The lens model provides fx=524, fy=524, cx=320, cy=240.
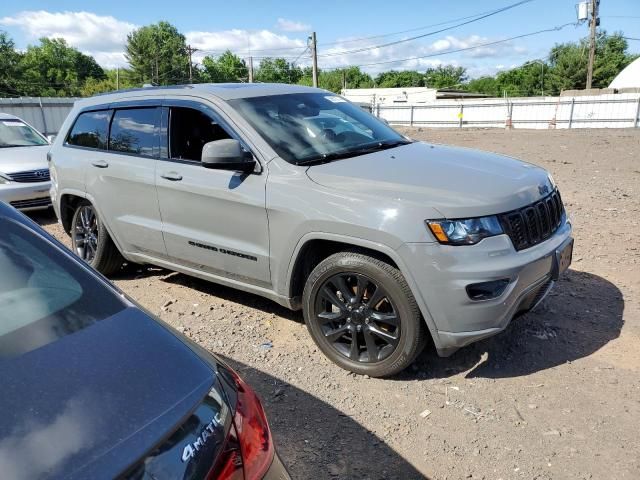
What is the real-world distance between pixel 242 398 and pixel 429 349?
2.38 metres

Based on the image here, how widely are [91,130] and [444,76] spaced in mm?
111809

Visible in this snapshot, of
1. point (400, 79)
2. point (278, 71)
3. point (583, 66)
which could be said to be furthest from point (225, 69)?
point (583, 66)

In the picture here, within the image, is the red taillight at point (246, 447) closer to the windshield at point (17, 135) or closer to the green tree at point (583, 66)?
the windshield at point (17, 135)

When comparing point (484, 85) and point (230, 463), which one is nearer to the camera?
point (230, 463)

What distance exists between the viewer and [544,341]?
12.4 feet

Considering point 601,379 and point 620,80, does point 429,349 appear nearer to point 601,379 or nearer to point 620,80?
point 601,379

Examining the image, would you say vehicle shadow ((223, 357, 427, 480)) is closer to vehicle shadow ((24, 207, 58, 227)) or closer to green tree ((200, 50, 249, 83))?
vehicle shadow ((24, 207, 58, 227))

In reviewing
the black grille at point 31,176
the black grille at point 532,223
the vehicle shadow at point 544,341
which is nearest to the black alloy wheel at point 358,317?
the vehicle shadow at point 544,341

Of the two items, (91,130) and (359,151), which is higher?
(91,130)

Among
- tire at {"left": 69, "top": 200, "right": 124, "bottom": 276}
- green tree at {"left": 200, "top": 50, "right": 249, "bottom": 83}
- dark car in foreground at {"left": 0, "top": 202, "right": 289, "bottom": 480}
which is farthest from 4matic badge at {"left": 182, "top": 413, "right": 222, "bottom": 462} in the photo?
green tree at {"left": 200, "top": 50, "right": 249, "bottom": 83}

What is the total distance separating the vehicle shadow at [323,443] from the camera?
2605 millimetres

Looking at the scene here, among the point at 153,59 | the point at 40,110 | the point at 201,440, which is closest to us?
the point at 201,440

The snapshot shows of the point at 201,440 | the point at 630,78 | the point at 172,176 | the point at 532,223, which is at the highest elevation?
the point at 630,78

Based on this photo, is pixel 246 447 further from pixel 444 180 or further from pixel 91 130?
pixel 91 130
